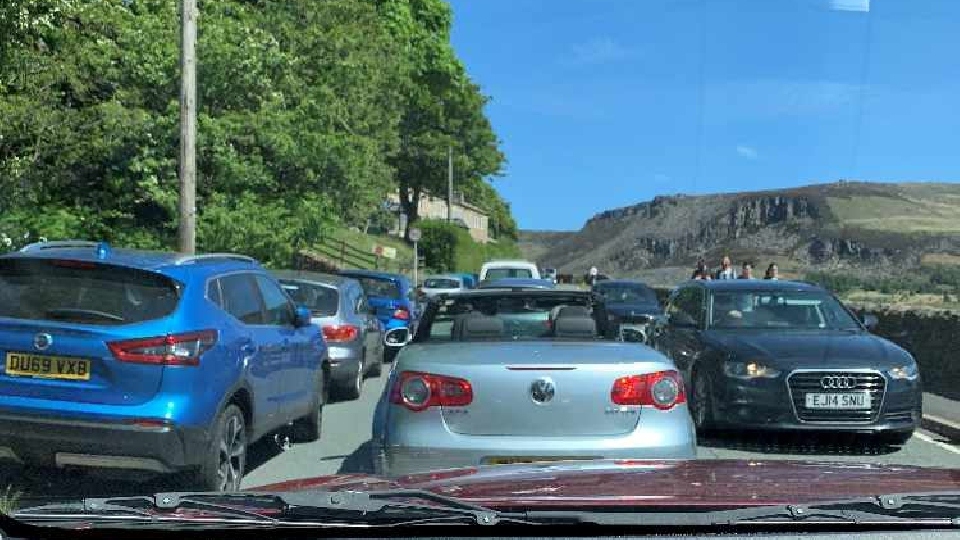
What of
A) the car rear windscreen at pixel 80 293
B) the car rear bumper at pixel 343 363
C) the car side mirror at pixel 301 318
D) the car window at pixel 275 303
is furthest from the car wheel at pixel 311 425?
the car rear windscreen at pixel 80 293

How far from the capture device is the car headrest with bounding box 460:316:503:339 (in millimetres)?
7223

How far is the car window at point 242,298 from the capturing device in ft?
26.8

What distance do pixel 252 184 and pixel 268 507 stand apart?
65.3 ft

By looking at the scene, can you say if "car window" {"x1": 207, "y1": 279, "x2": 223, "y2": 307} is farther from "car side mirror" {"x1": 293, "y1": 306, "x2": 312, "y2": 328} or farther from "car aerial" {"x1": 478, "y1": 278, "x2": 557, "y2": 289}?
"car aerial" {"x1": 478, "y1": 278, "x2": 557, "y2": 289}

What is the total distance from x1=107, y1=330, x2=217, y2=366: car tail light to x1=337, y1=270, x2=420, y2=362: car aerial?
39.0ft

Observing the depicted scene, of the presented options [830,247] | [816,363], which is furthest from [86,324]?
[830,247]

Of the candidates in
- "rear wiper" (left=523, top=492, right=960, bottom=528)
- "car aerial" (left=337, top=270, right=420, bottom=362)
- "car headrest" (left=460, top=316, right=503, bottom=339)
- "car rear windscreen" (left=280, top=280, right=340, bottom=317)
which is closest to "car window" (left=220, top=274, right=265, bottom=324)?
"car headrest" (left=460, top=316, right=503, bottom=339)

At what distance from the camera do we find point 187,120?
17828mm

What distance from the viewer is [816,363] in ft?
33.3

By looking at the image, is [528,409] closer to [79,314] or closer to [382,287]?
[79,314]

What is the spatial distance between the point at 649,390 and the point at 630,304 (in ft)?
62.9

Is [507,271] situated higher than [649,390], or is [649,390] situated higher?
[507,271]

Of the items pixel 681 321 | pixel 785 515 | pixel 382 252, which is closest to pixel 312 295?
pixel 681 321

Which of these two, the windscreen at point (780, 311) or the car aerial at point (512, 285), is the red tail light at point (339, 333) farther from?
the windscreen at point (780, 311)
